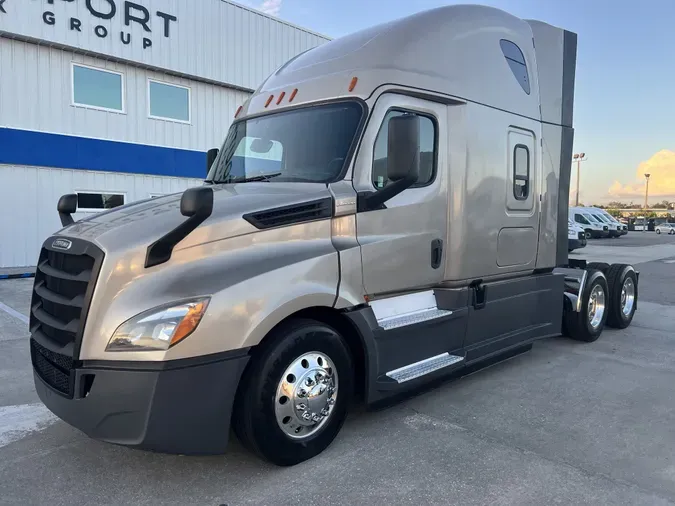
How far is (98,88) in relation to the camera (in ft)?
45.8

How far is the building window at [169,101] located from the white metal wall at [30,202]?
2.45 metres

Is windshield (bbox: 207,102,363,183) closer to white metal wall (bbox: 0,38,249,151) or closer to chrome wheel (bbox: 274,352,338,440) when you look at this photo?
chrome wheel (bbox: 274,352,338,440)

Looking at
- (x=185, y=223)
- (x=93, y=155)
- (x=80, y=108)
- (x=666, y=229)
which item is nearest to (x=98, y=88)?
(x=80, y=108)

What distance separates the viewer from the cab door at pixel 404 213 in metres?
3.96

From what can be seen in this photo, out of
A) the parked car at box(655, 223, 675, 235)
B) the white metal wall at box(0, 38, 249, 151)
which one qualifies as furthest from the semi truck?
the parked car at box(655, 223, 675, 235)

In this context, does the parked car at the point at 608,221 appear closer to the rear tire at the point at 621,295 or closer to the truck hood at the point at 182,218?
the rear tire at the point at 621,295

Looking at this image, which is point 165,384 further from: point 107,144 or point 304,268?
point 107,144

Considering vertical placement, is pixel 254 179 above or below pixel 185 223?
above

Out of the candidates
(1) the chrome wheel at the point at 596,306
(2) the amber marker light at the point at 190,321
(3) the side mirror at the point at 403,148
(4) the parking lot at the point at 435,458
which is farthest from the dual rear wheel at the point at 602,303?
(2) the amber marker light at the point at 190,321

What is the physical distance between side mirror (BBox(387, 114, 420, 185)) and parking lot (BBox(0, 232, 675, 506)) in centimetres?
196

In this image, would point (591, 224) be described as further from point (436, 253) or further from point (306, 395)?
point (306, 395)

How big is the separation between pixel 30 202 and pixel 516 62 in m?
12.0

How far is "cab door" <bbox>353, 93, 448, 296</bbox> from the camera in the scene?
13.0ft

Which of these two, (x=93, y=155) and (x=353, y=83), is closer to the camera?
(x=353, y=83)
